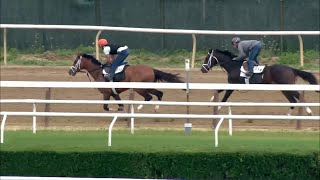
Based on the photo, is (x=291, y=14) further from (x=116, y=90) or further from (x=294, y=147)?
(x=294, y=147)

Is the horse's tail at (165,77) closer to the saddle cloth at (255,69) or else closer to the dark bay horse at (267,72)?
the dark bay horse at (267,72)

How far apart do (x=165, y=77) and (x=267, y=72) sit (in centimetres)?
124

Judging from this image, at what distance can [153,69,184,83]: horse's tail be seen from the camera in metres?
12.8

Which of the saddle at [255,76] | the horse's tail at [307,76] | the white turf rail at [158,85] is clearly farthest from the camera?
the saddle at [255,76]

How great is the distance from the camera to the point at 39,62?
48.3ft

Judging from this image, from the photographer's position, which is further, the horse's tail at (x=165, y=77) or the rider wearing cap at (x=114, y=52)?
the horse's tail at (x=165, y=77)

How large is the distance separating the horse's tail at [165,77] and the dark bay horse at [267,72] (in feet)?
1.19

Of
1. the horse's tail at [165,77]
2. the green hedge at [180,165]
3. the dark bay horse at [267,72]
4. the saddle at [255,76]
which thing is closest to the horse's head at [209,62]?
the dark bay horse at [267,72]

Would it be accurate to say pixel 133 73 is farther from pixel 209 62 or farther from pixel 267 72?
pixel 267 72

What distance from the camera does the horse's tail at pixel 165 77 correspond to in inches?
506

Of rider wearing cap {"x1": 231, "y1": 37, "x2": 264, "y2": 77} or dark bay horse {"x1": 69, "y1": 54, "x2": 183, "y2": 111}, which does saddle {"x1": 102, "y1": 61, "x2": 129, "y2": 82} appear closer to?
dark bay horse {"x1": 69, "y1": 54, "x2": 183, "y2": 111}

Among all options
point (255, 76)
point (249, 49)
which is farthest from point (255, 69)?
point (249, 49)

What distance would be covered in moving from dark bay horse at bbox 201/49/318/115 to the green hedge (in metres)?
4.98

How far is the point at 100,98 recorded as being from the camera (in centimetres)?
1342
